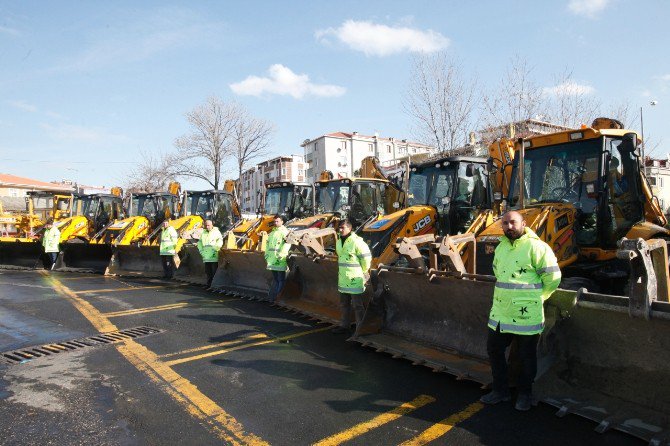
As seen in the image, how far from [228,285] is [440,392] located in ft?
23.3

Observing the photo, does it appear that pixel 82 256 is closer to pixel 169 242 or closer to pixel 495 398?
pixel 169 242

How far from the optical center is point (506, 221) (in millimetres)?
4219

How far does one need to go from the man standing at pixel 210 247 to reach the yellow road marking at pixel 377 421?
308 inches

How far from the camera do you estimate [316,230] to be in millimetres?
8453

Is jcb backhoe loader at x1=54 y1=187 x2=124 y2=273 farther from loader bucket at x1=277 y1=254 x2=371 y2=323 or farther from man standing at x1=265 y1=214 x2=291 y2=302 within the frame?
loader bucket at x1=277 y1=254 x2=371 y2=323

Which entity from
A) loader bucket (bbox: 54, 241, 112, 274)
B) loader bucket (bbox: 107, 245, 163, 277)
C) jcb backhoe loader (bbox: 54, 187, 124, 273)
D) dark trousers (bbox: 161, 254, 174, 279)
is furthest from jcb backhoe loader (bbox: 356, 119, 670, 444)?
jcb backhoe loader (bbox: 54, 187, 124, 273)

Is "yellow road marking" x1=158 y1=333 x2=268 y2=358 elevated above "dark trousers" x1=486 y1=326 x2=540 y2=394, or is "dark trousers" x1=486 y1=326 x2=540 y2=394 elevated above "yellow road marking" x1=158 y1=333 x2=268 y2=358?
"dark trousers" x1=486 y1=326 x2=540 y2=394

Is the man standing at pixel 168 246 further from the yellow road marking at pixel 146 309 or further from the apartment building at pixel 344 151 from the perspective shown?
the apartment building at pixel 344 151

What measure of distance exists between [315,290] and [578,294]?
16.0 feet

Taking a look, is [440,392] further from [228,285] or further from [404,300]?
[228,285]

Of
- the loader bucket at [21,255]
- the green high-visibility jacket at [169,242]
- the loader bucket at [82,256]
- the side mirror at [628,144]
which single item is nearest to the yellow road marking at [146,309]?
the green high-visibility jacket at [169,242]

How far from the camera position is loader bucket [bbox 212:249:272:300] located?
9945mm

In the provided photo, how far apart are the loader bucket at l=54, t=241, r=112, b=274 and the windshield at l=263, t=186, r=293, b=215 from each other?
6.17m

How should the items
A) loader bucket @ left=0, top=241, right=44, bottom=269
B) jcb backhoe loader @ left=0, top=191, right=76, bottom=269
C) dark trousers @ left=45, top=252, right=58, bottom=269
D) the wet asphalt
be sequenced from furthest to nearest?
jcb backhoe loader @ left=0, top=191, right=76, bottom=269 → loader bucket @ left=0, top=241, right=44, bottom=269 → dark trousers @ left=45, top=252, right=58, bottom=269 → the wet asphalt
